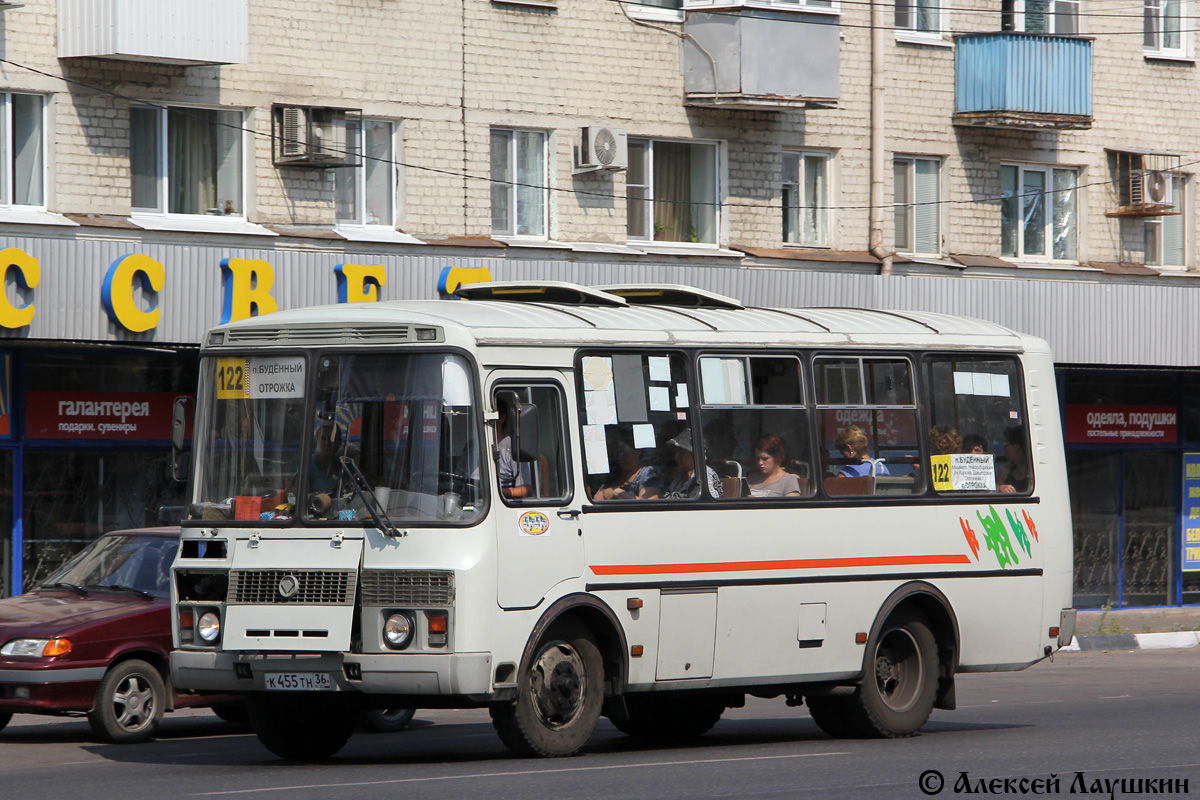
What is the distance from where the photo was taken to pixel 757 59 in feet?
78.8

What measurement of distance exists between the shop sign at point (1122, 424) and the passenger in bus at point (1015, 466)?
13.8 metres

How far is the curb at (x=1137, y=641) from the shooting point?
78.2 ft

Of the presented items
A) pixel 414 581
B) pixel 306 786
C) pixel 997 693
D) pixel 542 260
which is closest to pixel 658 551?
pixel 414 581

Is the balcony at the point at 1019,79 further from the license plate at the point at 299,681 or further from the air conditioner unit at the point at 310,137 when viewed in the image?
the license plate at the point at 299,681

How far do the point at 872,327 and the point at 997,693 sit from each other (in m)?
6.00

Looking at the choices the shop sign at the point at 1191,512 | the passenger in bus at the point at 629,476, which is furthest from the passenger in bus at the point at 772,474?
the shop sign at the point at 1191,512

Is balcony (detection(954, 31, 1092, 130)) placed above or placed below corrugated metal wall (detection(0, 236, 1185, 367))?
above

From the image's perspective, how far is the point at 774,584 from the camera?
1210cm

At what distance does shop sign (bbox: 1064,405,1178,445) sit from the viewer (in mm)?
27297

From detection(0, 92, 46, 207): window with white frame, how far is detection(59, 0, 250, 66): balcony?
657 millimetres

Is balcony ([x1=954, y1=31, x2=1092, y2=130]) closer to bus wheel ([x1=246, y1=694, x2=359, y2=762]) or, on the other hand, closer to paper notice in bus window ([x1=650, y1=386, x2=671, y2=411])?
paper notice in bus window ([x1=650, y1=386, x2=671, y2=411])

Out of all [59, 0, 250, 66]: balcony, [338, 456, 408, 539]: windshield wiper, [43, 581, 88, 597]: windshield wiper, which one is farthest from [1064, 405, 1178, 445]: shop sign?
[338, 456, 408, 539]: windshield wiper

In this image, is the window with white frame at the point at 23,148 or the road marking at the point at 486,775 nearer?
the road marking at the point at 486,775

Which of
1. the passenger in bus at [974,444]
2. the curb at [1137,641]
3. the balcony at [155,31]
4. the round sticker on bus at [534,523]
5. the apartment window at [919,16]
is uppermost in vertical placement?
the apartment window at [919,16]
